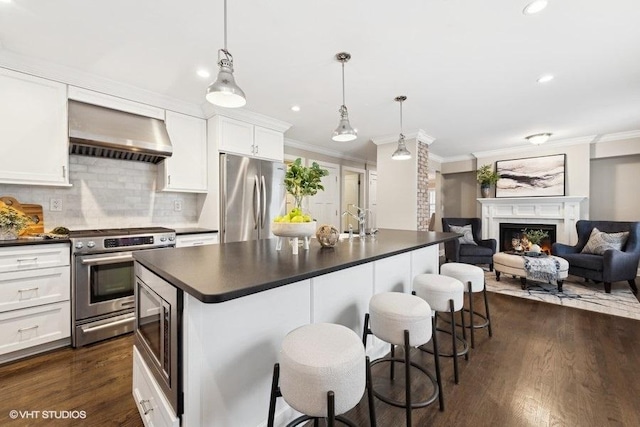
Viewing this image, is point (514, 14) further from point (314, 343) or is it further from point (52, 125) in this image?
point (52, 125)

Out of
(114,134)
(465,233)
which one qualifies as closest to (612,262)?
(465,233)

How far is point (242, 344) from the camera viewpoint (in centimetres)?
118

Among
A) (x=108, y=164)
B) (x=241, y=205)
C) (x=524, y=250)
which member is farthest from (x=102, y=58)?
(x=524, y=250)

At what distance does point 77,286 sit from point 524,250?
229 inches

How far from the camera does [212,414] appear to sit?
1110 mm

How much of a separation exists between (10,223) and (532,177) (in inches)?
297

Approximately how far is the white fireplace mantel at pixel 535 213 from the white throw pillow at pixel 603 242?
83 cm

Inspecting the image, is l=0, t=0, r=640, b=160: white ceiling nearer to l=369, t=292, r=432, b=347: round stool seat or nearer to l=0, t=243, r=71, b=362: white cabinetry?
l=0, t=243, r=71, b=362: white cabinetry

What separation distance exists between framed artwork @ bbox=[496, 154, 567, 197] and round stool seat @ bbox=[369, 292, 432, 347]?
5.43 metres

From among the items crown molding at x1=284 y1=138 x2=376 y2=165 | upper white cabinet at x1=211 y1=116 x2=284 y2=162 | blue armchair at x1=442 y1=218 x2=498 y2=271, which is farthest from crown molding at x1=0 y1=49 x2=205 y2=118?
blue armchair at x1=442 y1=218 x2=498 y2=271

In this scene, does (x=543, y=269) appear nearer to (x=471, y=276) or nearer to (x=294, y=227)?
(x=471, y=276)

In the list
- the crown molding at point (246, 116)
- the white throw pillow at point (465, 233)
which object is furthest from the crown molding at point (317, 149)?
the white throw pillow at point (465, 233)

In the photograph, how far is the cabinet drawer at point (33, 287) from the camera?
2.04 meters

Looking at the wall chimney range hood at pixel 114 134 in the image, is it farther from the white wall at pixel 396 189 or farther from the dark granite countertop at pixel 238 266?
the white wall at pixel 396 189
